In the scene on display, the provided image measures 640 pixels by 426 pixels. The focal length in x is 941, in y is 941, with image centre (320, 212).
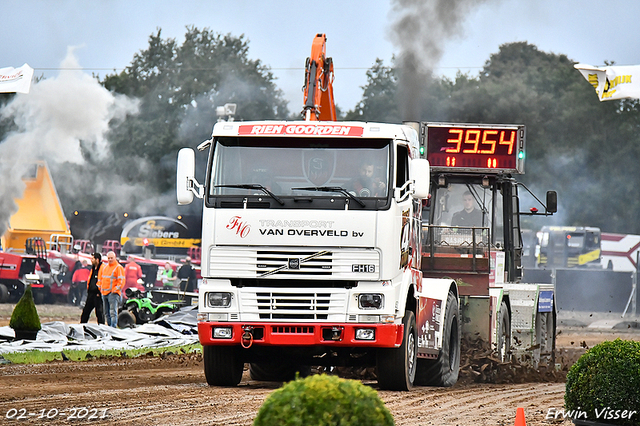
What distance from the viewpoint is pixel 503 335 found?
47.6ft

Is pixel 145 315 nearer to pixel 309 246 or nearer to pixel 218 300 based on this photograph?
pixel 218 300

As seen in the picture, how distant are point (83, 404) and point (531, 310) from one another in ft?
27.3

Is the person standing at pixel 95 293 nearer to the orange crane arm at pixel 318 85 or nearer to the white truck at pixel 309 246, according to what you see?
the orange crane arm at pixel 318 85

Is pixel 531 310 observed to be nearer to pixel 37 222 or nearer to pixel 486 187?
pixel 486 187

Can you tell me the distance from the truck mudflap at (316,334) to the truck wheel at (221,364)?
0.78m

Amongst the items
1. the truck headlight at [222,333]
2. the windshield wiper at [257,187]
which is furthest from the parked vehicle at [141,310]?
the windshield wiper at [257,187]

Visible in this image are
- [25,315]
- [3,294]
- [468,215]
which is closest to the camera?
[468,215]

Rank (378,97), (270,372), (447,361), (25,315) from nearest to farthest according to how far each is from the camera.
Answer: (447,361) < (270,372) < (25,315) < (378,97)

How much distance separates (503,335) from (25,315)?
8062 millimetres

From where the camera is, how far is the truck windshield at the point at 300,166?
34.2 feet

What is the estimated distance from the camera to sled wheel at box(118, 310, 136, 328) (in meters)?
21.9

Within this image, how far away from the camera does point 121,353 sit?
16969 millimetres

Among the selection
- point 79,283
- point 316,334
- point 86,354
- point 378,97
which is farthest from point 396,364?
point 378,97

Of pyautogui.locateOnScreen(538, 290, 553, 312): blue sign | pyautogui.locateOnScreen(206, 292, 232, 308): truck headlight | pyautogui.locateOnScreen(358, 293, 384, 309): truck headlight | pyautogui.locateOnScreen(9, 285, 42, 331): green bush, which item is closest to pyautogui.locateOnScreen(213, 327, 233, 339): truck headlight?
pyautogui.locateOnScreen(206, 292, 232, 308): truck headlight
